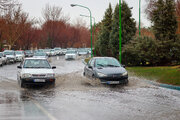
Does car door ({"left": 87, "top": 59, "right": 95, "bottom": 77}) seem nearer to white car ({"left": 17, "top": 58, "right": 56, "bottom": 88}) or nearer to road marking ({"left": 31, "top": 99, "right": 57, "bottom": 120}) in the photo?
white car ({"left": 17, "top": 58, "right": 56, "bottom": 88})

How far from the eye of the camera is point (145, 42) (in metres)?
28.1

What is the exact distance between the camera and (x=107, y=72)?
1558 cm

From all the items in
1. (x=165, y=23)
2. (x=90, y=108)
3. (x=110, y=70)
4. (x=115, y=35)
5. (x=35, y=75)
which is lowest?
(x=90, y=108)

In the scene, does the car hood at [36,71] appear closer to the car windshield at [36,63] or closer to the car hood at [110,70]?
the car windshield at [36,63]

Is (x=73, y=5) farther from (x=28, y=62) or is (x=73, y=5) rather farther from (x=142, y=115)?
(x=142, y=115)

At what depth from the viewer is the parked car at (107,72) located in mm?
15453

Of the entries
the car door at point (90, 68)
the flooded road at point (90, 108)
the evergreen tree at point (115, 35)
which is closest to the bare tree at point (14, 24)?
the evergreen tree at point (115, 35)

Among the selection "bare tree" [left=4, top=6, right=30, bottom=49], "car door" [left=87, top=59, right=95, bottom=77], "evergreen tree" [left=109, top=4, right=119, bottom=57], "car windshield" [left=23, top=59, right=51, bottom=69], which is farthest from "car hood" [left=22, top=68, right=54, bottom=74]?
"bare tree" [left=4, top=6, right=30, bottom=49]

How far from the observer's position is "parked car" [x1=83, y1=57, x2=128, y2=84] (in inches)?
608

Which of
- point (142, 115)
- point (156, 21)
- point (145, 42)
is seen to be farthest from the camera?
point (156, 21)

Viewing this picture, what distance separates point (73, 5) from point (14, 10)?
30.5 m

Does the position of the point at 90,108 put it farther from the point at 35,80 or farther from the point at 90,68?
the point at 90,68

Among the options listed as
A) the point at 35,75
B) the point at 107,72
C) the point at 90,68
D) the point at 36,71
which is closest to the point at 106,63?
the point at 90,68

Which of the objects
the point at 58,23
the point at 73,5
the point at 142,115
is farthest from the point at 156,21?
the point at 58,23
